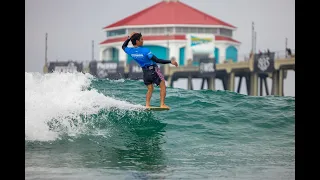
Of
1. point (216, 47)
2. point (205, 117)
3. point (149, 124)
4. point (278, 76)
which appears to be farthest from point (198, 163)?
point (216, 47)

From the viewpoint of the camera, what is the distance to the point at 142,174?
8.58 m

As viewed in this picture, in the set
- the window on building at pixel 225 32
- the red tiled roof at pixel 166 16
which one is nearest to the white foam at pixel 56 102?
the red tiled roof at pixel 166 16

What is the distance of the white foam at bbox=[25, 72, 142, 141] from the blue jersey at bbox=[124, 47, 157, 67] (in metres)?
0.87

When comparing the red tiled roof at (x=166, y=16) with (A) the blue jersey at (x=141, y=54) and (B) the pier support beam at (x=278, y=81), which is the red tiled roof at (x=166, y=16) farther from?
(A) the blue jersey at (x=141, y=54)

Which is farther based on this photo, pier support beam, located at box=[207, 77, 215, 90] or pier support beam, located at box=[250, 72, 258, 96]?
pier support beam, located at box=[207, 77, 215, 90]

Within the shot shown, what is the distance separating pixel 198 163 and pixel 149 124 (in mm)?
2303

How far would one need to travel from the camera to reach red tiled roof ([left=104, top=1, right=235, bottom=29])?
37972 mm

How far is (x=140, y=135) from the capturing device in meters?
11.3

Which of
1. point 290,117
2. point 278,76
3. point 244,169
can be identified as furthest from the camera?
point 278,76

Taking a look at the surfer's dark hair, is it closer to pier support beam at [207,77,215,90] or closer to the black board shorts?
the black board shorts

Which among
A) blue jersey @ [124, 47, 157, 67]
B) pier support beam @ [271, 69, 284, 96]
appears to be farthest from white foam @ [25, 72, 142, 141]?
pier support beam @ [271, 69, 284, 96]

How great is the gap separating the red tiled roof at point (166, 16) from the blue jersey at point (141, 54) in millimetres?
27258
